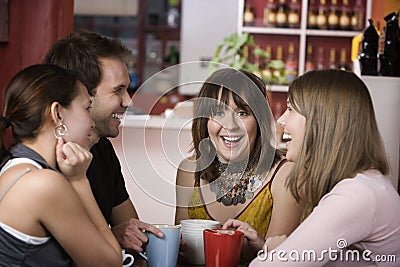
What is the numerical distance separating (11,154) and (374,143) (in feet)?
2.49

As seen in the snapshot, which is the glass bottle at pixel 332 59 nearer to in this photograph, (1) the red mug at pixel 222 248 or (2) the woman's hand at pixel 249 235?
(2) the woman's hand at pixel 249 235

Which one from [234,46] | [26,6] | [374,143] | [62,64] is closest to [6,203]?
[62,64]

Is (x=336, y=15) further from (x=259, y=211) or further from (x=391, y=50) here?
(x=259, y=211)

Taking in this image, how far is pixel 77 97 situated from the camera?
4.61ft

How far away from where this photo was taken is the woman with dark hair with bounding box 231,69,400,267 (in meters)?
1.33

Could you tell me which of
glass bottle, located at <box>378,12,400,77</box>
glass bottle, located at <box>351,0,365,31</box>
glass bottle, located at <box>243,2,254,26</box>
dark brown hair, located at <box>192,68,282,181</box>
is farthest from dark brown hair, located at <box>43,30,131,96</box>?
glass bottle, located at <box>351,0,365,31</box>

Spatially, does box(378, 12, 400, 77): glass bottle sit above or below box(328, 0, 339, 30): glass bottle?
below

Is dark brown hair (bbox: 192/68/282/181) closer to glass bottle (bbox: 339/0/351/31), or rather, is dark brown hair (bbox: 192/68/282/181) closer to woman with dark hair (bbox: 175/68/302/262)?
woman with dark hair (bbox: 175/68/302/262)

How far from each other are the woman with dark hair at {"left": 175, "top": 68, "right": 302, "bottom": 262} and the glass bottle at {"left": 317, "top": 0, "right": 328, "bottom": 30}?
167 inches

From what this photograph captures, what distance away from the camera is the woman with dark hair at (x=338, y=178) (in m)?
1.33

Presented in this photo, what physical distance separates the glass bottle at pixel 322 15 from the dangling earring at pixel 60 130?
485 centimetres

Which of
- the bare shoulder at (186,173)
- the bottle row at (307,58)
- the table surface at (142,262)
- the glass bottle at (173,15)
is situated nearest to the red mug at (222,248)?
the table surface at (142,262)

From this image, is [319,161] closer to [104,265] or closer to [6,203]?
[104,265]

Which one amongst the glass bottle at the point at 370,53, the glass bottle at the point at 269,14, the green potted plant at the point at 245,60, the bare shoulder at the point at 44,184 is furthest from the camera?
the glass bottle at the point at 269,14
